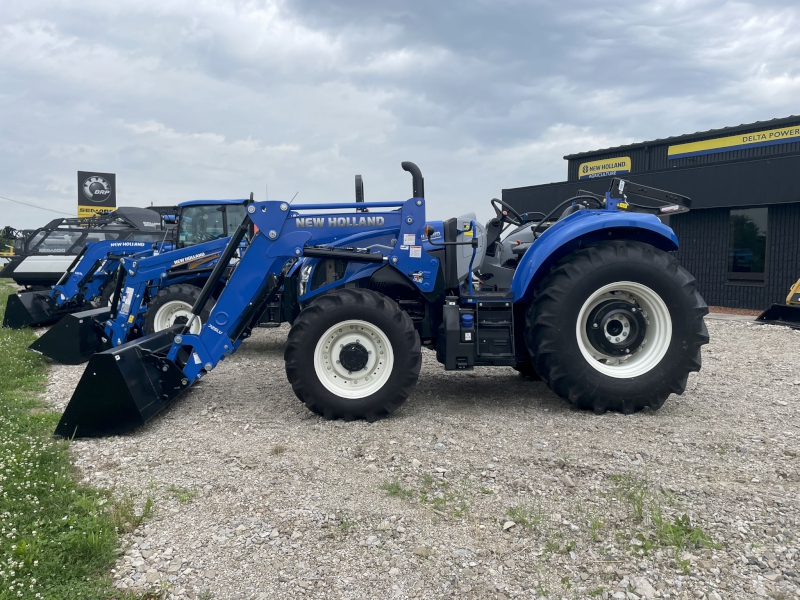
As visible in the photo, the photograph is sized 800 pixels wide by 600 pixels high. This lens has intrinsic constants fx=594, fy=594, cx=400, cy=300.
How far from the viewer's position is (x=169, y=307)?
8.38 metres

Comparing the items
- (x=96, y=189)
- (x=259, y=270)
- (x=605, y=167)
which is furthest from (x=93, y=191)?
(x=259, y=270)

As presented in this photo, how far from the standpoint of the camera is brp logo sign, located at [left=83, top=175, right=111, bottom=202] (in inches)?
1415

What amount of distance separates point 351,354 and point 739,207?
1298 cm

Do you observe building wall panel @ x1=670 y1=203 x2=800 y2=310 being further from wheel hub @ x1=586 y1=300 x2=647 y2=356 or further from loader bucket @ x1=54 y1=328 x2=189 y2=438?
loader bucket @ x1=54 y1=328 x2=189 y2=438

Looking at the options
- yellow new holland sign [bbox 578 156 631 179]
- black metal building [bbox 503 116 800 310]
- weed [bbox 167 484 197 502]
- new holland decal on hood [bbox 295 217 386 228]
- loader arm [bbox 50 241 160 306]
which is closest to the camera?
weed [bbox 167 484 197 502]

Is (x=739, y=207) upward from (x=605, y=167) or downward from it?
downward

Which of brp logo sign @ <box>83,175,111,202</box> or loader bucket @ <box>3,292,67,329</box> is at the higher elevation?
brp logo sign @ <box>83,175,111,202</box>

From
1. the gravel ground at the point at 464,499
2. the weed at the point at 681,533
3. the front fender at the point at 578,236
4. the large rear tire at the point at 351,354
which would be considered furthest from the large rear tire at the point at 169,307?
the weed at the point at 681,533

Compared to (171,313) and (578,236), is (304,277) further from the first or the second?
(171,313)

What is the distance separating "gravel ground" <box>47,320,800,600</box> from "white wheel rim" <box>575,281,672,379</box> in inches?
16.6

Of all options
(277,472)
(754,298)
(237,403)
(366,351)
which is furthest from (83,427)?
(754,298)

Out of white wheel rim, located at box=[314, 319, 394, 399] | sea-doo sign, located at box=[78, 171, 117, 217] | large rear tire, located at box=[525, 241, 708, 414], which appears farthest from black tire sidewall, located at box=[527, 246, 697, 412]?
sea-doo sign, located at box=[78, 171, 117, 217]

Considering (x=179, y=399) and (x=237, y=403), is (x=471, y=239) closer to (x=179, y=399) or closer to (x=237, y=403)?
(x=237, y=403)

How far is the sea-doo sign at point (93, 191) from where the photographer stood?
3566 centimetres
